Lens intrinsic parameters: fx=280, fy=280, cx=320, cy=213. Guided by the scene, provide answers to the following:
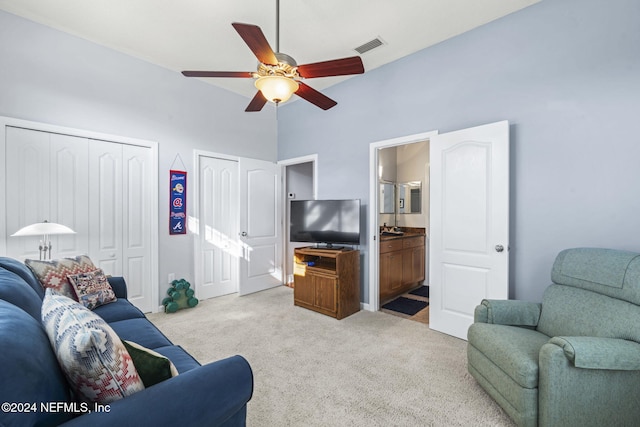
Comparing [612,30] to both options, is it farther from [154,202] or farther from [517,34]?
[154,202]

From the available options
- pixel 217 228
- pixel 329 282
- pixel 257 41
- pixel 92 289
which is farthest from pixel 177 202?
pixel 257 41

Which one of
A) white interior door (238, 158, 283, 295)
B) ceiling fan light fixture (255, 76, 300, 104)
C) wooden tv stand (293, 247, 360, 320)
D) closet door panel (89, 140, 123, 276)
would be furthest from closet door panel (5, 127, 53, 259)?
wooden tv stand (293, 247, 360, 320)

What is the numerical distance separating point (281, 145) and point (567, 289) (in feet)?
13.2

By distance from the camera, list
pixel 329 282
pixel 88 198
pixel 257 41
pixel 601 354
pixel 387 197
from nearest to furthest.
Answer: pixel 601 354
pixel 257 41
pixel 88 198
pixel 329 282
pixel 387 197

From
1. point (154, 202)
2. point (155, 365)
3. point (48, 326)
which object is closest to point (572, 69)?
point (155, 365)

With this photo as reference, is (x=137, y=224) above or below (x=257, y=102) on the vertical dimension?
below

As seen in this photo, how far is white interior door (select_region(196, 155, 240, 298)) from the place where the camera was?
3928 millimetres

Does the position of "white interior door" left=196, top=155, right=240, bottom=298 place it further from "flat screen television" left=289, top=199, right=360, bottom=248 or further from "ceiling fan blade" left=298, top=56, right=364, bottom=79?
"ceiling fan blade" left=298, top=56, right=364, bottom=79

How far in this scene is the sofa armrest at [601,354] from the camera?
1.35 metres

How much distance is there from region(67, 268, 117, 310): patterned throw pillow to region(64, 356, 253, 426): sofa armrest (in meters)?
1.70

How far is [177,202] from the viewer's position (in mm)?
3664

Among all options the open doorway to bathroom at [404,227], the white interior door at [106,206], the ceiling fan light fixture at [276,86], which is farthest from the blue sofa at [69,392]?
the open doorway to bathroom at [404,227]

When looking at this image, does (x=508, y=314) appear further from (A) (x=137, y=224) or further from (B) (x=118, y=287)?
(A) (x=137, y=224)

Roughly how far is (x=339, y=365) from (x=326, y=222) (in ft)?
5.99
